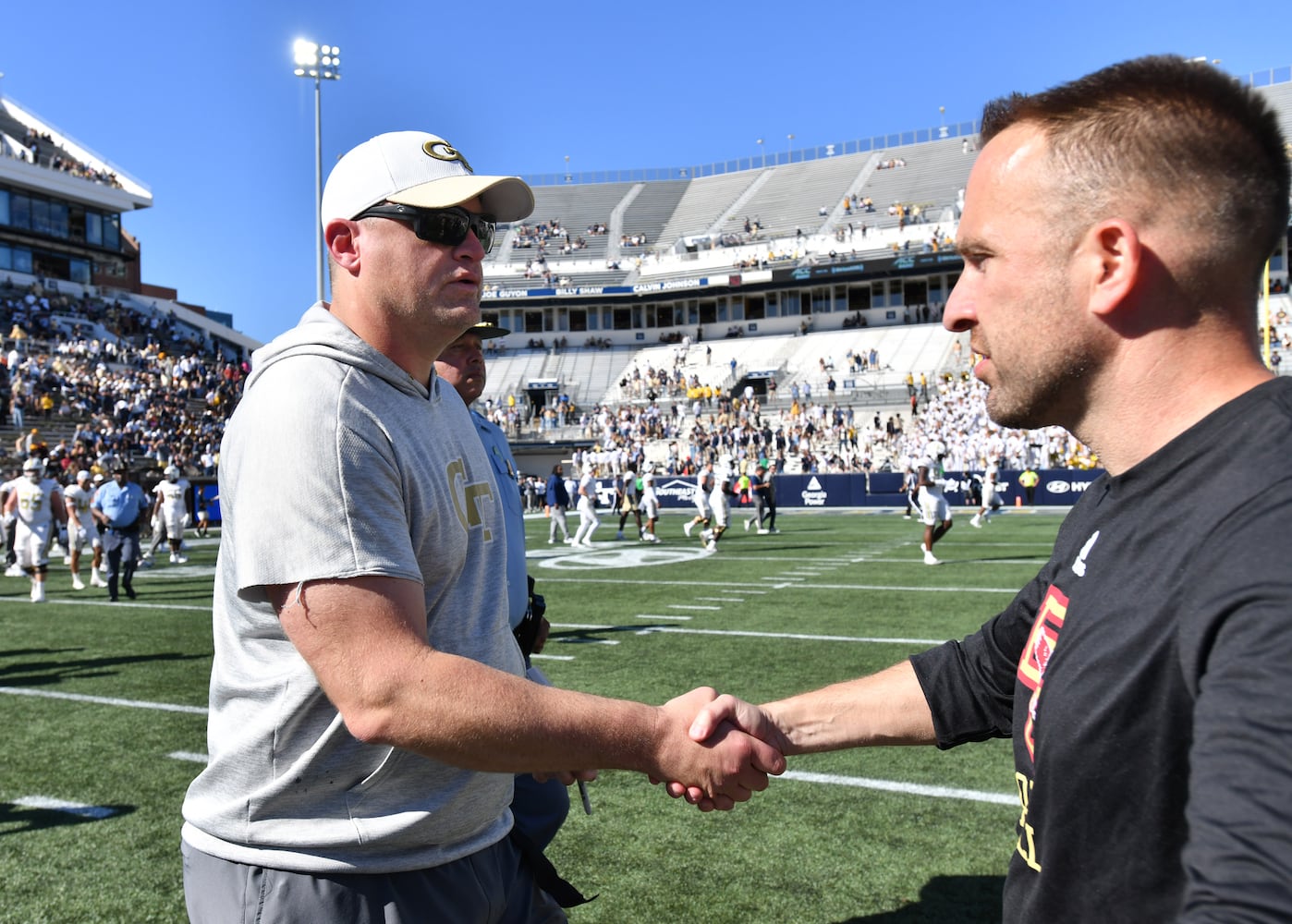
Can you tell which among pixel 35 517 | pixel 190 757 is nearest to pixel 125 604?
pixel 35 517

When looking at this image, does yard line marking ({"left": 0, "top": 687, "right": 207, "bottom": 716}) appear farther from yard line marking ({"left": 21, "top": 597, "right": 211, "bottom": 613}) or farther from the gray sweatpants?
the gray sweatpants

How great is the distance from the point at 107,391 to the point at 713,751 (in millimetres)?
40733

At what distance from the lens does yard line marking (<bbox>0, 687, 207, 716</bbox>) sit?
24.5 ft

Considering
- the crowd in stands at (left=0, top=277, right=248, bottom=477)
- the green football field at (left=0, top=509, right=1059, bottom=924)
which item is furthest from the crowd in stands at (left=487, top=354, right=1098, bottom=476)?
the green football field at (left=0, top=509, right=1059, bottom=924)

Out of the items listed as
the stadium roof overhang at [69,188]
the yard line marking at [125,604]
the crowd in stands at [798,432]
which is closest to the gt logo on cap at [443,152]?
the yard line marking at [125,604]

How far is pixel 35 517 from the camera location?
14.8 m

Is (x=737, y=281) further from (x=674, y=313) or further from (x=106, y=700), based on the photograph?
(x=106, y=700)

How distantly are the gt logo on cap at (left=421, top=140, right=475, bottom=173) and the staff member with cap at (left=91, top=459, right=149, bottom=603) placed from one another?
1377 centimetres

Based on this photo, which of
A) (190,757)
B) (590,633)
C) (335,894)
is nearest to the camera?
(335,894)

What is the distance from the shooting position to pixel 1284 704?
1.03 m

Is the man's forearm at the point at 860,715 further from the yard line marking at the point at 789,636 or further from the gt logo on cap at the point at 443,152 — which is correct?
the yard line marking at the point at 789,636

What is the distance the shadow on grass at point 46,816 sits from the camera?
16.8 ft

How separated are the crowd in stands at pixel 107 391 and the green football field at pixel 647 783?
727 inches

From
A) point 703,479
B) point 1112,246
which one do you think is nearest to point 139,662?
point 1112,246
